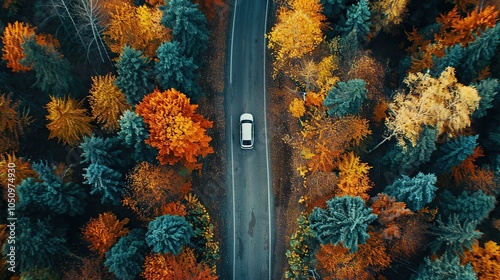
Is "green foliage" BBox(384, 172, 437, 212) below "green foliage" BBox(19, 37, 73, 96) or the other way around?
below

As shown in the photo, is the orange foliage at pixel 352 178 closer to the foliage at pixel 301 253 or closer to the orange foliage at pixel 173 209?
the foliage at pixel 301 253

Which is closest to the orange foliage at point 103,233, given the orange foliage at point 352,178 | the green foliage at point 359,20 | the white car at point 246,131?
the white car at point 246,131

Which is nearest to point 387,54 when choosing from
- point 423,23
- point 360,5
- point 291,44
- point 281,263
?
point 423,23

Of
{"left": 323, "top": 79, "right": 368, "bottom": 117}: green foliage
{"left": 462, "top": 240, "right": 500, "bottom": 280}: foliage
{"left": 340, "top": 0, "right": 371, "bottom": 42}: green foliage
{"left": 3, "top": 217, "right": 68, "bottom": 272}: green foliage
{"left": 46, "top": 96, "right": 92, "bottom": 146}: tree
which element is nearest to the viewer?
{"left": 3, "top": 217, "right": 68, "bottom": 272}: green foliage

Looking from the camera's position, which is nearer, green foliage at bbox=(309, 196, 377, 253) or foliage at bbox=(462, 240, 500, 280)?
green foliage at bbox=(309, 196, 377, 253)

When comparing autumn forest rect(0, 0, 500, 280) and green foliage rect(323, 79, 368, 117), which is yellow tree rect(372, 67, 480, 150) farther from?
green foliage rect(323, 79, 368, 117)

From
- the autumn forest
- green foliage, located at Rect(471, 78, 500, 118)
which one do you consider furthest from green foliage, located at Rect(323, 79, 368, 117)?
green foliage, located at Rect(471, 78, 500, 118)
